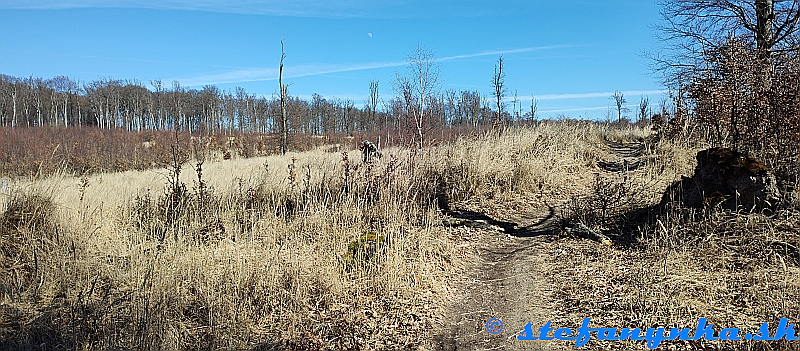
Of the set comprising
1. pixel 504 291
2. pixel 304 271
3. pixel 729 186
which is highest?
pixel 729 186

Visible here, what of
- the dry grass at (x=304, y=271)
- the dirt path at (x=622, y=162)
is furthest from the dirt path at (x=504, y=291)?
the dirt path at (x=622, y=162)

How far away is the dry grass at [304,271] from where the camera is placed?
3662mm

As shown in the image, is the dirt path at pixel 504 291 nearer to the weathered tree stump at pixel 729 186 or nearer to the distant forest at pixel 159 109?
the weathered tree stump at pixel 729 186

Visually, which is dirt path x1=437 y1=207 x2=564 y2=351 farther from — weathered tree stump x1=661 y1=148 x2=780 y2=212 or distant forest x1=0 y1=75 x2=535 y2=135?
distant forest x1=0 y1=75 x2=535 y2=135

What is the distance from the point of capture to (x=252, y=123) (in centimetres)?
6006

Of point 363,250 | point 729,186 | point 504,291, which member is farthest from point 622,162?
point 363,250

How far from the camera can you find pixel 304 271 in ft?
14.5

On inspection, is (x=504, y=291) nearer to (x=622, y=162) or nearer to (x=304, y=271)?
(x=304, y=271)

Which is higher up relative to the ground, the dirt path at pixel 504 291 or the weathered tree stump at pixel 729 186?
the weathered tree stump at pixel 729 186

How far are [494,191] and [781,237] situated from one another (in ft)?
14.2

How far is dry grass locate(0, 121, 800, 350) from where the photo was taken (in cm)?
366

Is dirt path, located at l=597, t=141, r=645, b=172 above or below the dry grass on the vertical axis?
above

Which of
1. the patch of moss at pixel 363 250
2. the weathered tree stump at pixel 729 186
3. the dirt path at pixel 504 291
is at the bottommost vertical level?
the dirt path at pixel 504 291

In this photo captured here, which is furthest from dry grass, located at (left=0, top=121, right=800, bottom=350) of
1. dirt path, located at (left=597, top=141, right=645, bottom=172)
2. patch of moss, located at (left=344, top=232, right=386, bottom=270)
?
dirt path, located at (left=597, top=141, right=645, bottom=172)
